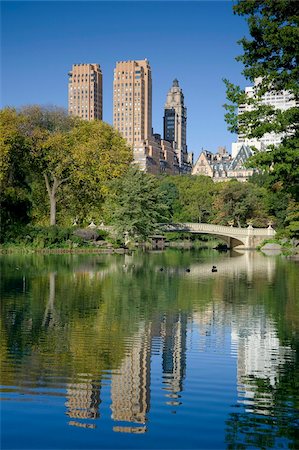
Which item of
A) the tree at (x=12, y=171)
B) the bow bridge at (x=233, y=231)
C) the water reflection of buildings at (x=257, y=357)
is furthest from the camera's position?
the bow bridge at (x=233, y=231)

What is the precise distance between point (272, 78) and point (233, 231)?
168 feet

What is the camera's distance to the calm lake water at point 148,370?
752 centimetres

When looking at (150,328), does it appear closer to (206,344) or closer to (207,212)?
(206,344)

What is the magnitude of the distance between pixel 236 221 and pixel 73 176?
33142mm

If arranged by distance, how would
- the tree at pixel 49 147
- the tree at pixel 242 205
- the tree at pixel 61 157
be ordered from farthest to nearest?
the tree at pixel 242 205 → the tree at pixel 49 147 → the tree at pixel 61 157

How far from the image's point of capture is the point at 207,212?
87.1 metres

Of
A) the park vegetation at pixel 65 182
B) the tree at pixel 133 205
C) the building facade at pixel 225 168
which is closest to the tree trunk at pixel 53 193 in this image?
the park vegetation at pixel 65 182

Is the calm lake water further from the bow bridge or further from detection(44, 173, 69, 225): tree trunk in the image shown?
the bow bridge

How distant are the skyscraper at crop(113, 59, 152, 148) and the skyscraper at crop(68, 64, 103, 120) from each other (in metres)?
6.91

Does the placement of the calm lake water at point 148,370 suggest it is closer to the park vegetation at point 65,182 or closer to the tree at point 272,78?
the tree at point 272,78

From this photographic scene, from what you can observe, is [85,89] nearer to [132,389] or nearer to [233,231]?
[233,231]

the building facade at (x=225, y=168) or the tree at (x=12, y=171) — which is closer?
the tree at (x=12, y=171)

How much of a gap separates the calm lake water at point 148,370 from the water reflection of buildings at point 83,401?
0.6 inches

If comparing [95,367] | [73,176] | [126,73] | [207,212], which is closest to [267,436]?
[95,367]
